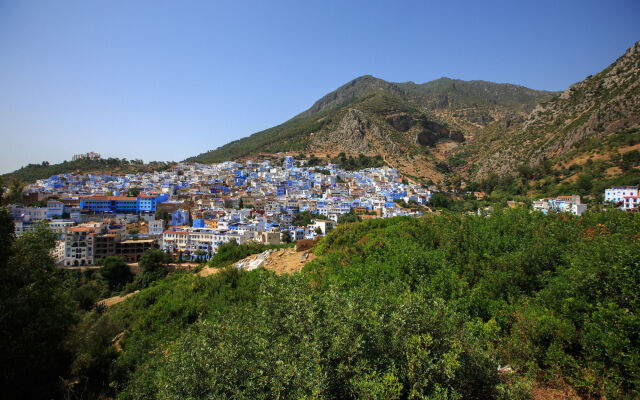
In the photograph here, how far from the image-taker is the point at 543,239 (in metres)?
7.37

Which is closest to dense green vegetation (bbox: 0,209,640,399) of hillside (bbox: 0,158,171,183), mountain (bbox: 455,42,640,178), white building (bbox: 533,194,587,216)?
white building (bbox: 533,194,587,216)

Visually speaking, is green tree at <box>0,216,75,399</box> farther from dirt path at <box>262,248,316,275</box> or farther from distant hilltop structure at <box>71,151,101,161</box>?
distant hilltop structure at <box>71,151,101,161</box>

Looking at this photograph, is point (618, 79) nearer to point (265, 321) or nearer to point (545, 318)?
point (545, 318)

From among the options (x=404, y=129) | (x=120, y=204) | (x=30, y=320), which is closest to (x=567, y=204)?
(x=30, y=320)

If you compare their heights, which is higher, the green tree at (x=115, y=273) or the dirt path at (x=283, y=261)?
the dirt path at (x=283, y=261)

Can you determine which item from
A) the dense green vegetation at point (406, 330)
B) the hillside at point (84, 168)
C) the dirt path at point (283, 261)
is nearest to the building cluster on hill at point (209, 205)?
the hillside at point (84, 168)

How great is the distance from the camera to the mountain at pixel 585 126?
3719cm

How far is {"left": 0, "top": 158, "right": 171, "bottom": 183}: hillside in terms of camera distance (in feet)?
232

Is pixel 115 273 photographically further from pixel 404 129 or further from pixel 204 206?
pixel 404 129

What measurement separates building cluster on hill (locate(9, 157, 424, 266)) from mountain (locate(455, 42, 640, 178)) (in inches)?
631

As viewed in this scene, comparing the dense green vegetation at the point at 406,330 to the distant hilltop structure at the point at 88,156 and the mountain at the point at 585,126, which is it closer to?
the mountain at the point at 585,126

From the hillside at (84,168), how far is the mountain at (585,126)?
78.6 m

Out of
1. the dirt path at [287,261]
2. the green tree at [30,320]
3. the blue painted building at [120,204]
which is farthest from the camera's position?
the blue painted building at [120,204]

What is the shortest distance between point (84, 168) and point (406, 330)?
92.9m
